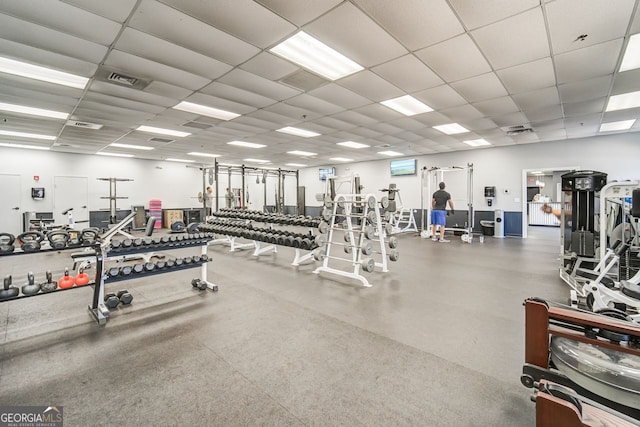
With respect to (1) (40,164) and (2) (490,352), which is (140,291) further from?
(1) (40,164)

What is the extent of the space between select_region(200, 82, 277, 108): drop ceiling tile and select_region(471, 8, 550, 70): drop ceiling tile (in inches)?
117

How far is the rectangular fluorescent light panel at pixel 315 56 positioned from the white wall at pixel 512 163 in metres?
7.14

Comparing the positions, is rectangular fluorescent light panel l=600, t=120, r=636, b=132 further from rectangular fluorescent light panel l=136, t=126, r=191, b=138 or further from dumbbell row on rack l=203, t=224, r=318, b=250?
rectangular fluorescent light panel l=136, t=126, r=191, b=138

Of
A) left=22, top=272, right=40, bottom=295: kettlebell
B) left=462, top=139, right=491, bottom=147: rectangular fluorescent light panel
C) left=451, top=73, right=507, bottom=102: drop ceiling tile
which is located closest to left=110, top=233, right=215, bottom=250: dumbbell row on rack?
left=22, top=272, right=40, bottom=295: kettlebell

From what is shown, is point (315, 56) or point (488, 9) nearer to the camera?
point (488, 9)

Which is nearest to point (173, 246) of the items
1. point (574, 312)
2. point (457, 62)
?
point (574, 312)

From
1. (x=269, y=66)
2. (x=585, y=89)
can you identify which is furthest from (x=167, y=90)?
(x=585, y=89)

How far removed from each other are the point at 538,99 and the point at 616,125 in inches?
132

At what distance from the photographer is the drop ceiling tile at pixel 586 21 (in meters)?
2.26

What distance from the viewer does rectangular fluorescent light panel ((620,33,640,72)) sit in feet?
9.08

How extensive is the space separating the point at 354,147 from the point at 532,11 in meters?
6.27

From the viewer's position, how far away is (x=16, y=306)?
3.07 meters

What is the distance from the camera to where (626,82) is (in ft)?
12.2

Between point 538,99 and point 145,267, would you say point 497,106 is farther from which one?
point 145,267
